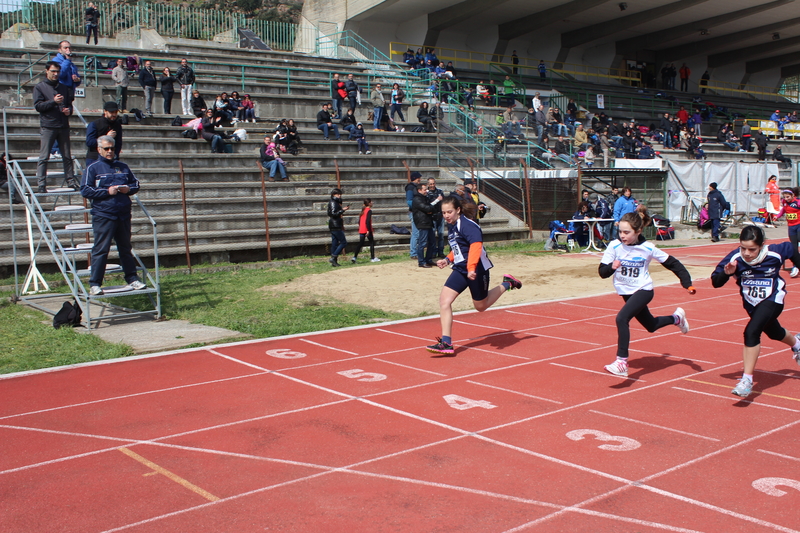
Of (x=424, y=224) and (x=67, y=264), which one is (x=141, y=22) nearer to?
(x=424, y=224)

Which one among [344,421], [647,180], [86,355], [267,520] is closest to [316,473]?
[267,520]

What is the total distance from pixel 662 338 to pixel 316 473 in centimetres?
577

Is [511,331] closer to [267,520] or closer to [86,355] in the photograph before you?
[86,355]

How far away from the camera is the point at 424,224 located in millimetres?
16719

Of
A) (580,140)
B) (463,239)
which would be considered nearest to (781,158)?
(580,140)

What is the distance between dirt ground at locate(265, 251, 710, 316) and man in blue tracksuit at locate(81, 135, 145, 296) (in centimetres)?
333

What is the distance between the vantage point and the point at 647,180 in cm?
2511

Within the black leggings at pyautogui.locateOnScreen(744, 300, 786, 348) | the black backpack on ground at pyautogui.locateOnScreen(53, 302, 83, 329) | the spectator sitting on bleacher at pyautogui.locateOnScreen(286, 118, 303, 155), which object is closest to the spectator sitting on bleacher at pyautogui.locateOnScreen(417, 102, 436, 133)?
the spectator sitting on bleacher at pyautogui.locateOnScreen(286, 118, 303, 155)

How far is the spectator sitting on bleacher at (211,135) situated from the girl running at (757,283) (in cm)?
1698

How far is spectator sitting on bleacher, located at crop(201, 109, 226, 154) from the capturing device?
815 inches

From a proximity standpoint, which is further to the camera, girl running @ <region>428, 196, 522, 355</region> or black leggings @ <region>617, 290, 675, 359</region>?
girl running @ <region>428, 196, 522, 355</region>

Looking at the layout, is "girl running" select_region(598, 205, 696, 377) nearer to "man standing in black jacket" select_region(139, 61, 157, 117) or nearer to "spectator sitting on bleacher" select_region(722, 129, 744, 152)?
"man standing in black jacket" select_region(139, 61, 157, 117)

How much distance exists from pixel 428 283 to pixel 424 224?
271 centimetres

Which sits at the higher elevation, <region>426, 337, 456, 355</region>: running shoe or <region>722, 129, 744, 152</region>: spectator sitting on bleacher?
<region>722, 129, 744, 152</region>: spectator sitting on bleacher
